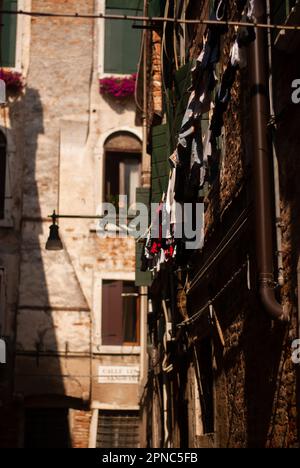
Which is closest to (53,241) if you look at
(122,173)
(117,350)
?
(117,350)

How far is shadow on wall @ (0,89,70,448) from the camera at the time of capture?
781 inches

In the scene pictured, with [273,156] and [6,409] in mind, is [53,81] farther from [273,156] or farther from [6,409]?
[273,156]

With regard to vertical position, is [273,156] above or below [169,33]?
below

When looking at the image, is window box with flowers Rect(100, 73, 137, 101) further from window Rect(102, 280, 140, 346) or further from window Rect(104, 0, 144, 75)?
window Rect(102, 280, 140, 346)

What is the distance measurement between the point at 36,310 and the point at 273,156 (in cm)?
1389

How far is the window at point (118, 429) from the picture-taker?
2006 centimetres

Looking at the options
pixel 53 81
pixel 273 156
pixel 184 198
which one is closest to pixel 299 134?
pixel 273 156

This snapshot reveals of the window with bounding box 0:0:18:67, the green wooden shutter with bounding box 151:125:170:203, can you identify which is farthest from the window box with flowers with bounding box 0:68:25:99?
the green wooden shutter with bounding box 151:125:170:203

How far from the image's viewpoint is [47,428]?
65.6 feet

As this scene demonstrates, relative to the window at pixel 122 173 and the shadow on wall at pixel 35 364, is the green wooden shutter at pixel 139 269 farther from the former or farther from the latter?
the window at pixel 122 173

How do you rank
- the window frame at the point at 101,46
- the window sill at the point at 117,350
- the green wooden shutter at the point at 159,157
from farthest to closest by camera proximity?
the window frame at the point at 101,46 → the window sill at the point at 117,350 → the green wooden shutter at the point at 159,157

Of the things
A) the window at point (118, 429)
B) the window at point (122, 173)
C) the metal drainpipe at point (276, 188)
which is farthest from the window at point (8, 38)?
the metal drainpipe at point (276, 188)

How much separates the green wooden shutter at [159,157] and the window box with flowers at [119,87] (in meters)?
7.27

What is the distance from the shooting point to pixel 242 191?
26.6 ft
